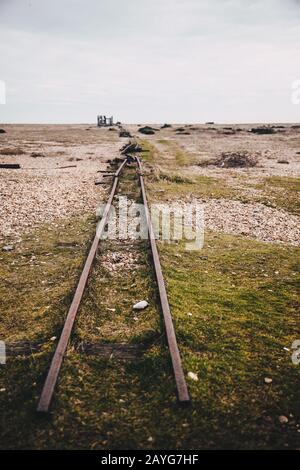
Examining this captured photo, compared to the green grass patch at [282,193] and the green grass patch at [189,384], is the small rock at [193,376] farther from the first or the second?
the green grass patch at [282,193]

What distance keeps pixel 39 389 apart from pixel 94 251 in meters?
3.00

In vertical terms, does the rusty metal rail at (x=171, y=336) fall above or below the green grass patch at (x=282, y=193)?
below

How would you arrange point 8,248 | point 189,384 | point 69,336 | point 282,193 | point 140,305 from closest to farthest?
1. point 189,384
2. point 69,336
3. point 140,305
4. point 8,248
5. point 282,193

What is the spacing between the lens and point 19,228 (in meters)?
7.62

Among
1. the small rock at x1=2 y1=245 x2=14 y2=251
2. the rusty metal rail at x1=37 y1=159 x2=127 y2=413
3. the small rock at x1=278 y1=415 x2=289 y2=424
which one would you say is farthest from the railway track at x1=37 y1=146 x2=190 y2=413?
the small rock at x1=2 y1=245 x2=14 y2=251

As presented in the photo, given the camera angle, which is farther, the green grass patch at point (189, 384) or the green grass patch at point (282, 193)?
the green grass patch at point (282, 193)

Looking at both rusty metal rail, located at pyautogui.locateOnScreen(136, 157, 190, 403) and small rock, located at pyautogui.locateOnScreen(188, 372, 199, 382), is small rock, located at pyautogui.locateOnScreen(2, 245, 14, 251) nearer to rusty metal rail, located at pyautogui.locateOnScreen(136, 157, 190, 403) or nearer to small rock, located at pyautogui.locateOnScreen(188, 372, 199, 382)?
rusty metal rail, located at pyautogui.locateOnScreen(136, 157, 190, 403)

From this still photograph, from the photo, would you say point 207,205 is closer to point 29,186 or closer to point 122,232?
point 122,232

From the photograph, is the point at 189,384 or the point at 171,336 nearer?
the point at 189,384

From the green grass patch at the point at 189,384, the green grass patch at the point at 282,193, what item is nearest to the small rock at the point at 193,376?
the green grass patch at the point at 189,384

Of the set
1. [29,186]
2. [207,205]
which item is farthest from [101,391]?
[29,186]

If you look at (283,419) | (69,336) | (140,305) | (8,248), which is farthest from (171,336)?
(8,248)

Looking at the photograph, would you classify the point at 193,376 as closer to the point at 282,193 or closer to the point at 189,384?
the point at 189,384

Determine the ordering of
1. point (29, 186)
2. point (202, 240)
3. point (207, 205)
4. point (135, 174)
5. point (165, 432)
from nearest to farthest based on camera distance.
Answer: point (165, 432) < point (202, 240) < point (207, 205) < point (29, 186) < point (135, 174)
